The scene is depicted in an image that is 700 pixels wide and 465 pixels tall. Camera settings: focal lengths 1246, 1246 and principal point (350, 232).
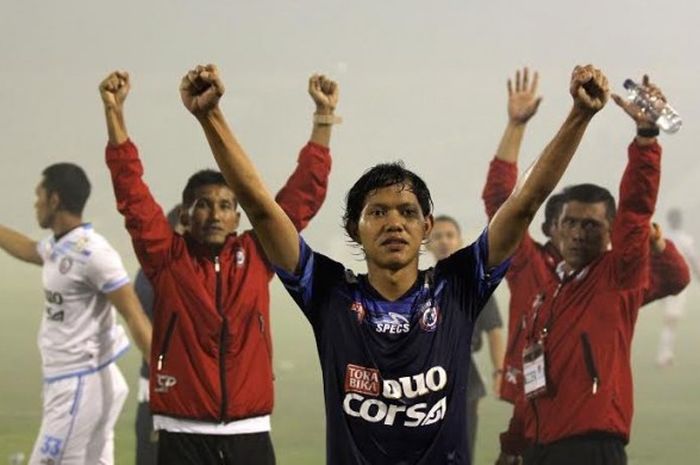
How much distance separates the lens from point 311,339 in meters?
4.29

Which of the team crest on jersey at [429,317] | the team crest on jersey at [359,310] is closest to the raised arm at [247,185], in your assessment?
the team crest on jersey at [359,310]

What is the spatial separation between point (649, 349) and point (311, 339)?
3.74ft

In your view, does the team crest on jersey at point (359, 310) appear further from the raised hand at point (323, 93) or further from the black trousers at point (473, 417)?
the black trousers at point (473, 417)

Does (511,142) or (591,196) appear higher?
(511,142)

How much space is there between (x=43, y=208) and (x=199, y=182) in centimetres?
64

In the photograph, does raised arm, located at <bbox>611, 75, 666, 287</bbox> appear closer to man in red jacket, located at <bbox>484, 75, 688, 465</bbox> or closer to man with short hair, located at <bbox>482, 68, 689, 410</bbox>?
man in red jacket, located at <bbox>484, 75, 688, 465</bbox>

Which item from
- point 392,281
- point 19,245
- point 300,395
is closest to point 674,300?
point 300,395

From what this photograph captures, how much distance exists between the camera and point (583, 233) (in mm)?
3912

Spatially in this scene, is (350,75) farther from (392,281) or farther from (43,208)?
(392,281)

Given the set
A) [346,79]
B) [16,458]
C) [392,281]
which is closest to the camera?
[392,281]

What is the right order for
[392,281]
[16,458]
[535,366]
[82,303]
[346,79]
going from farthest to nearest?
[346,79] → [16,458] → [82,303] → [535,366] → [392,281]

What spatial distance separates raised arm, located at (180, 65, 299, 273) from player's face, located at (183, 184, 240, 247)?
178 cm

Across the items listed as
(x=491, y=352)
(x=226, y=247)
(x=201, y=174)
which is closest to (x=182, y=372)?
(x=226, y=247)

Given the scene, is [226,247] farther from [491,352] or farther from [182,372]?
[491,352]
